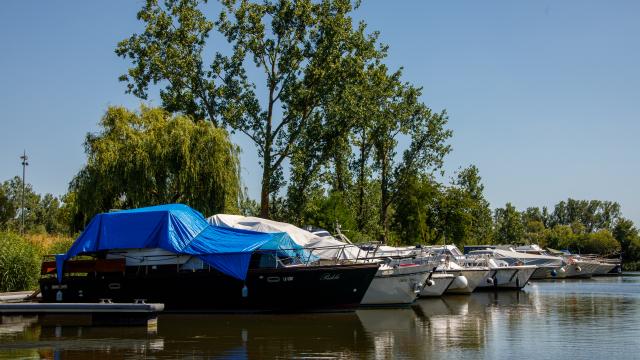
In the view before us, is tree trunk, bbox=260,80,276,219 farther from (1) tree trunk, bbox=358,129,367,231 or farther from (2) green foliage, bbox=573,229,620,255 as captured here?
(2) green foliage, bbox=573,229,620,255

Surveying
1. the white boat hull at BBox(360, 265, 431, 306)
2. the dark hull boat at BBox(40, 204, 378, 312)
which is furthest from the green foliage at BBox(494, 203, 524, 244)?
the dark hull boat at BBox(40, 204, 378, 312)

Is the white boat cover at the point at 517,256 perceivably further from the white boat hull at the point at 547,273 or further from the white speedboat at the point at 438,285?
the white speedboat at the point at 438,285

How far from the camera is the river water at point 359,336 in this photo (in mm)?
18562

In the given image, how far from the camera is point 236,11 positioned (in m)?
47.6

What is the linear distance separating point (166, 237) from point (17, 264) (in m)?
10.3

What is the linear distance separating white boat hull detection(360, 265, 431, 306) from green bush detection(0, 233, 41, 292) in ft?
52.0

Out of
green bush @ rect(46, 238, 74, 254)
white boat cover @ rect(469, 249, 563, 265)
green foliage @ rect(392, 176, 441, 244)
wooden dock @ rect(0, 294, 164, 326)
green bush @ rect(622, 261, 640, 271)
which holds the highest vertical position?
green foliage @ rect(392, 176, 441, 244)

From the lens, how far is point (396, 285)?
3105cm

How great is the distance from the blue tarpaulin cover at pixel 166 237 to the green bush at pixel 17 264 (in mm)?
5145

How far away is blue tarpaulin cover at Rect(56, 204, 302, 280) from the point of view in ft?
93.0

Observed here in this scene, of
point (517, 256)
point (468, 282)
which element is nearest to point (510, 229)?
point (517, 256)

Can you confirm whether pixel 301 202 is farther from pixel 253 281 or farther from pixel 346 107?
pixel 253 281

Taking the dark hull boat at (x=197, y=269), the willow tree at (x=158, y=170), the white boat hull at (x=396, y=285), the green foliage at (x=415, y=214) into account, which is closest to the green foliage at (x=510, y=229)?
the green foliage at (x=415, y=214)

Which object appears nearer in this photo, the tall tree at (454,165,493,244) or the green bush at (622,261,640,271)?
the tall tree at (454,165,493,244)
